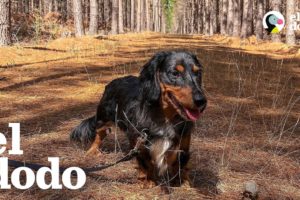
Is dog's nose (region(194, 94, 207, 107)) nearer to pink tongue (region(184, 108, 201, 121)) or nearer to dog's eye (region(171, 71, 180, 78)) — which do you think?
pink tongue (region(184, 108, 201, 121))

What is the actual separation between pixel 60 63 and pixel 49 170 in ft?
23.5

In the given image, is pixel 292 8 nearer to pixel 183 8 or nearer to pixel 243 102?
pixel 243 102

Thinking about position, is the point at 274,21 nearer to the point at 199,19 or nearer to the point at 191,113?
the point at 191,113

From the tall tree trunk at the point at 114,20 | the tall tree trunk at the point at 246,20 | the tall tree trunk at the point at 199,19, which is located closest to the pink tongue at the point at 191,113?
the tall tree trunk at the point at 246,20

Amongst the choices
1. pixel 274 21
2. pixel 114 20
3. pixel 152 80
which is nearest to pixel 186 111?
pixel 152 80

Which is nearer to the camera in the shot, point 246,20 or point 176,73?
point 176,73

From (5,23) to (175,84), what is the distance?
1086cm

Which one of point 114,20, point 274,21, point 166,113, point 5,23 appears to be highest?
point 114,20

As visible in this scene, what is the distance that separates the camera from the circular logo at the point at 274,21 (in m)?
19.3

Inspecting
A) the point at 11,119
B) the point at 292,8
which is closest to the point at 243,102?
the point at 11,119

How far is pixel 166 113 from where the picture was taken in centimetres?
354

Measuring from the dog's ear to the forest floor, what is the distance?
2.67 feet

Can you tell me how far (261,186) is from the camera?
393 cm

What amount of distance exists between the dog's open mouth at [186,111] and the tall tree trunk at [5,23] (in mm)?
10811
